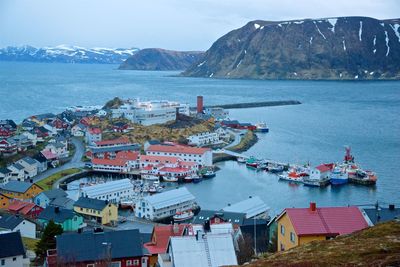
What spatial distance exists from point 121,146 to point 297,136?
843 cm

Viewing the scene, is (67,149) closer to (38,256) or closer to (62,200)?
(62,200)

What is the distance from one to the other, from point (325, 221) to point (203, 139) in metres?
14.5

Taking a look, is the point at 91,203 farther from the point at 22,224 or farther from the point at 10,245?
the point at 10,245

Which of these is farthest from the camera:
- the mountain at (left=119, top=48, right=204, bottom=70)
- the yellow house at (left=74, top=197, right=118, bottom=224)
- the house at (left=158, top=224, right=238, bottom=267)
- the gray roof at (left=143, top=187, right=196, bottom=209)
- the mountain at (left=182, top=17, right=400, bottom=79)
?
the mountain at (left=119, top=48, right=204, bottom=70)

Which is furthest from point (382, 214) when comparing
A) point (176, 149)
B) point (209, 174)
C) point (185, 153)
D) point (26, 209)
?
point (176, 149)

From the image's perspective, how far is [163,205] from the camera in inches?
428

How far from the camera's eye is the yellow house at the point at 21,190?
38.1 ft

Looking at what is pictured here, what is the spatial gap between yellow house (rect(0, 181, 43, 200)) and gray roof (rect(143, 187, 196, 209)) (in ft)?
9.03

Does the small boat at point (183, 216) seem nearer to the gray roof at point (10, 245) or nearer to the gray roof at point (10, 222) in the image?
the gray roof at point (10, 222)

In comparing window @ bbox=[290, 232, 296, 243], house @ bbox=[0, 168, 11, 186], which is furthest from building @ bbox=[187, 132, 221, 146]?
window @ bbox=[290, 232, 296, 243]

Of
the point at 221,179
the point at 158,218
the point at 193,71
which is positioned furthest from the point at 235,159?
the point at 193,71

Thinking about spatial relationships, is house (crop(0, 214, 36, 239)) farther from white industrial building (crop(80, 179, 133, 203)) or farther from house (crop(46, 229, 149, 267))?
white industrial building (crop(80, 179, 133, 203))

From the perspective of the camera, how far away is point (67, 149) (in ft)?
58.7

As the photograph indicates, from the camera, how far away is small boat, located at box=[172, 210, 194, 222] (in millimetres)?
10531
